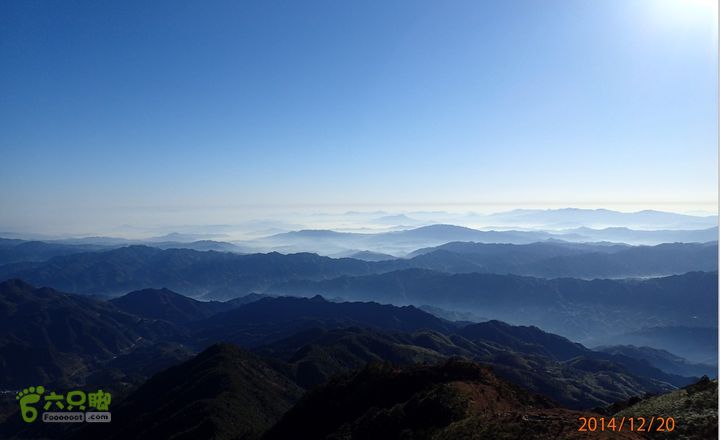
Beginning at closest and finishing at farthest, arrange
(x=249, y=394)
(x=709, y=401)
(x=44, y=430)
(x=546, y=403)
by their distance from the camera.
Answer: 1. (x=709, y=401)
2. (x=546, y=403)
3. (x=249, y=394)
4. (x=44, y=430)

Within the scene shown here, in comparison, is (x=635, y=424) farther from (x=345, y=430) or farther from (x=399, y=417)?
(x=345, y=430)

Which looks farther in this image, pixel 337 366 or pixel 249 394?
pixel 337 366

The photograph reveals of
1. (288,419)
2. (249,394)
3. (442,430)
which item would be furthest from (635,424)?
(249,394)

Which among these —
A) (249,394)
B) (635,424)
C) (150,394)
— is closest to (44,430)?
(150,394)

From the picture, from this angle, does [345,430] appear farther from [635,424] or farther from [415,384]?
[635,424]

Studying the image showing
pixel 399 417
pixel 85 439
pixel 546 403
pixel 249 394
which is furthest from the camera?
pixel 249 394

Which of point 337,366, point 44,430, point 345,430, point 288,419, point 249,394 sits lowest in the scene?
point 44,430

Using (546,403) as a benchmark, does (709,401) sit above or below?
above

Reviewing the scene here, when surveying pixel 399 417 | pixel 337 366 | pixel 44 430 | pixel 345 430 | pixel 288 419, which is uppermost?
pixel 399 417

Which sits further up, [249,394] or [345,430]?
[345,430]
